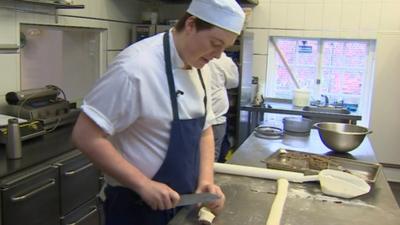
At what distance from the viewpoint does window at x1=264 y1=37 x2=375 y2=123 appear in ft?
14.0

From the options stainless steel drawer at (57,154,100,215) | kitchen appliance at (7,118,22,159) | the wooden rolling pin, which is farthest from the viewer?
stainless steel drawer at (57,154,100,215)

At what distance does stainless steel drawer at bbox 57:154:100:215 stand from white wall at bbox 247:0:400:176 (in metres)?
2.46

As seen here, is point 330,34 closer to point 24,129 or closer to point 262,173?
point 262,173

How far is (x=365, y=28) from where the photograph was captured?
407cm

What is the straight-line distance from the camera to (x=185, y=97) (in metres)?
1.32

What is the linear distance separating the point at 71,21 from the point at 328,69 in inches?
101

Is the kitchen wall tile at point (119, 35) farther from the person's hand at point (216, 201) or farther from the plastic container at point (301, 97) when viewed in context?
the person's hand at point (216, 201)

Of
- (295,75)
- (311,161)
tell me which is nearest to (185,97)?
(311,161)

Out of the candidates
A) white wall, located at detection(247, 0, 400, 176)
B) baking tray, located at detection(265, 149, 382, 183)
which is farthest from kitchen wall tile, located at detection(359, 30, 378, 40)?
baking tray, located at detection(265, 149, 382, 183)

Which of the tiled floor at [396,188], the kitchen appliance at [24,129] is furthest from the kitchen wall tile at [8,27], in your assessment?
the tiled floor at [396,188]

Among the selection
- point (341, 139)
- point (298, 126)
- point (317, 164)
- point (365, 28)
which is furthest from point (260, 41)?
point (317, 164)

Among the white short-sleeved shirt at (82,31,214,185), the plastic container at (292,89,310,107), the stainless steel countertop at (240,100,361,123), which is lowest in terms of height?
the stainless steel countertop at (240,100,361,123)

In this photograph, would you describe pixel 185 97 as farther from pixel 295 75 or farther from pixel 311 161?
pixel 295 75

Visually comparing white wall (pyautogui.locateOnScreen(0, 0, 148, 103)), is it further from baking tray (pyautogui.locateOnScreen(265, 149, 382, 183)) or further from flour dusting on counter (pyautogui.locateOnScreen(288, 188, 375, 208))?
flour dusting on counter (pyautogui.locateOnScreen(288, 188, 375, 208))
